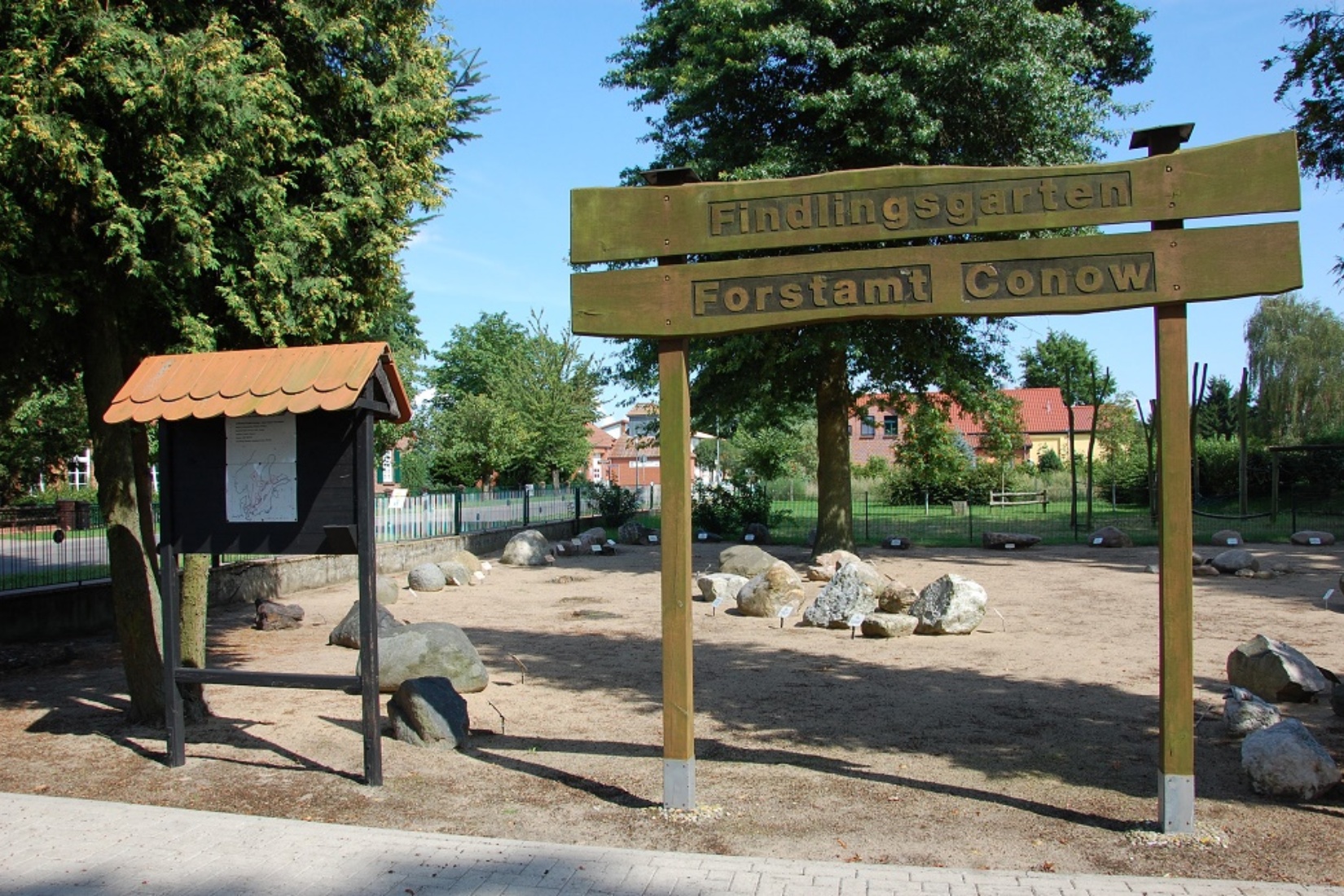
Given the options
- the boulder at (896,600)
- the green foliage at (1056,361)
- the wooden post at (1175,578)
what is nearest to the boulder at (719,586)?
the boulder at (896,600)

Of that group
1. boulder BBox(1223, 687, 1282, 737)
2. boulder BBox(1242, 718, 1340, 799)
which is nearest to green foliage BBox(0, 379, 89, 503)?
boulder BBox(1223, 687, 1282, 737)

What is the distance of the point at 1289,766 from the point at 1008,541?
65.6ft

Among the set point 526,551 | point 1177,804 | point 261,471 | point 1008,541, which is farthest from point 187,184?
point 1008,541

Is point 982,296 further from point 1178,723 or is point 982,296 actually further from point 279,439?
point 279,439

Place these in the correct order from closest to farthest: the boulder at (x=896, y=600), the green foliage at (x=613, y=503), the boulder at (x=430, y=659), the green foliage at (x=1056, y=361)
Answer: the boulder at (x=430, y=659)
the boulder at (x=896, y=600)
the green foliage at (x=613, y=503)
the green foliage at (x=1056, y=361)

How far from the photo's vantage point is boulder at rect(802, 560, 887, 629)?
12.6 meters

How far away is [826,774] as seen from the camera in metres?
6.25

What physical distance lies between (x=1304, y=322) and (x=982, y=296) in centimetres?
5589

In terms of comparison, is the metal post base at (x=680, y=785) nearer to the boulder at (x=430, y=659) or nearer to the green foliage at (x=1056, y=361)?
the boulder at (x=430, y=659)

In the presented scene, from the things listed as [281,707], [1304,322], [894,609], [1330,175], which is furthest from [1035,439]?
[281,707]

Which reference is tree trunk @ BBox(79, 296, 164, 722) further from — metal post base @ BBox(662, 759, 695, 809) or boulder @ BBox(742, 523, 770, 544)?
boulder @ BBox(742, 523, 770, 544)

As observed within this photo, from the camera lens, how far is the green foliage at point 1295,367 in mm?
50906

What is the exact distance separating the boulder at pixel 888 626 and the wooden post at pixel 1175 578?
22.2ft

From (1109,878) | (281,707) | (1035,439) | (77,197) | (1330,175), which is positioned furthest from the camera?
(1035,439)
